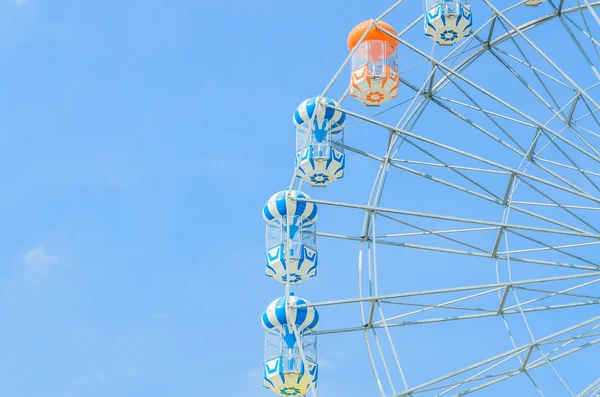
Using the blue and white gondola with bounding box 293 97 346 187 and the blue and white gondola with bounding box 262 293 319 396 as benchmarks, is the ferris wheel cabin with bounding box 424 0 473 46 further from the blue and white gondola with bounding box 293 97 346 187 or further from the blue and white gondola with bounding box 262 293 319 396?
the blue and white gondola with bounding box 262 293 319 396

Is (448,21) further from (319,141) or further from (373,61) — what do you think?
(319,141)

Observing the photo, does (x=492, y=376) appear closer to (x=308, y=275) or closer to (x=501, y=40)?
(x=308, y=275)

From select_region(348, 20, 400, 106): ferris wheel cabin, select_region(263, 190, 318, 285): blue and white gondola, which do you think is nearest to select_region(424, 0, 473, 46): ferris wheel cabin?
select_region(348, 20, 400, 106): ferris wheel cabin

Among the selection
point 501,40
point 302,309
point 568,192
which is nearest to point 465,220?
point 568,192

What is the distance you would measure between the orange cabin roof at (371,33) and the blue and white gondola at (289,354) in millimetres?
5093

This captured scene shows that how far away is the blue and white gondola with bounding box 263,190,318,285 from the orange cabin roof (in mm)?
3172

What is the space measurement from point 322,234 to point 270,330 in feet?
7.45

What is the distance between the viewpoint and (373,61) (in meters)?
25.4

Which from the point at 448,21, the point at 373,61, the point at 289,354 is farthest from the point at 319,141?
the point at 289,354

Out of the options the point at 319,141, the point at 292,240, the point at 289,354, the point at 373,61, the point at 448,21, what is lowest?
the point at 289,354

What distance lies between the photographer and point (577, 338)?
22.4m

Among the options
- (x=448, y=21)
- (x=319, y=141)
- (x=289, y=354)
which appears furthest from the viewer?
(x=448, y=21)

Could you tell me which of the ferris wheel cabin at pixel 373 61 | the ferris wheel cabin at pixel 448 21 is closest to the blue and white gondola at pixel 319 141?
the ferris wheel cabin at pixel 373 61

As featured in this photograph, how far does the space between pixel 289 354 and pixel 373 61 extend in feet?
19.1
